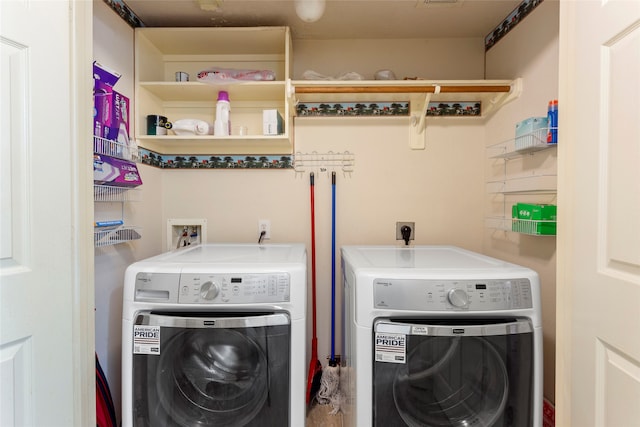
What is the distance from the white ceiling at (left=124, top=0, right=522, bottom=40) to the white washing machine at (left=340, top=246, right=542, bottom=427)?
1377 mm

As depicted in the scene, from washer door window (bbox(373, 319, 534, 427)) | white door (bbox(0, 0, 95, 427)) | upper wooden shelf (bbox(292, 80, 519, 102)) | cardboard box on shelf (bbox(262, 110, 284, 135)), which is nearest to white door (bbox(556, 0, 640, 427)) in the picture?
washer door window (bbox(373, 319, 534, 427))

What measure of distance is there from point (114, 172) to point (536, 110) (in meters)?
1.92

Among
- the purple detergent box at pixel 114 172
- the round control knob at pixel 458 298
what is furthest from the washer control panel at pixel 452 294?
the purple detergent box at pixel 114 172

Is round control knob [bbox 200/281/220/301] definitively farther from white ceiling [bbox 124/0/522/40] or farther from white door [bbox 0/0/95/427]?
white ceiling [bbox 124/0/522/40]

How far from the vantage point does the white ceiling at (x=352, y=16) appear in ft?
4.91

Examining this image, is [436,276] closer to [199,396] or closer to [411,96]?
[199,396]

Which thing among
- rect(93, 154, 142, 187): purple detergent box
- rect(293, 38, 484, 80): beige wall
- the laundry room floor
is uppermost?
rect(293, 38, 484, 80): beige wall

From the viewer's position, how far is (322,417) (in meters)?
1.50

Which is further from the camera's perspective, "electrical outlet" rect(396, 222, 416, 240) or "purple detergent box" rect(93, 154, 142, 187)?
"electrical outlet" rect(396, 222, 416, 240)

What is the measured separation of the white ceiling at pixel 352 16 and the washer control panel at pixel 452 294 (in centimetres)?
140

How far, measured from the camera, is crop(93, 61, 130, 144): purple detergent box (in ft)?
3.83

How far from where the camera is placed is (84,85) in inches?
31.8

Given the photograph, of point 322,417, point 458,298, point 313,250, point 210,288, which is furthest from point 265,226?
point 458,298

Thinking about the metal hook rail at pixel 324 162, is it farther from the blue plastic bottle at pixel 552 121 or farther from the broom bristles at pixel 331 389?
the broom bristles at pixel 331 389
